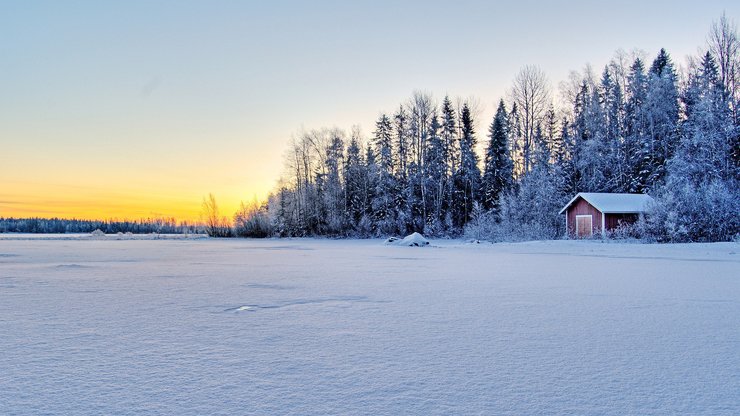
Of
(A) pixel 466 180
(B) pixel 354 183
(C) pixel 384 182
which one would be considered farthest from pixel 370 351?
(B) pixel 354 183

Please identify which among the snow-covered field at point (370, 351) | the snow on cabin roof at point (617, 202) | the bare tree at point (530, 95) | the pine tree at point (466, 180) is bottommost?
the snow-covered field at point (370, 351)

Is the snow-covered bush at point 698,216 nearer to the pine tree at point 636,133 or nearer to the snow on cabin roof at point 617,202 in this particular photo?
the snow on cabin roof at point 617,202

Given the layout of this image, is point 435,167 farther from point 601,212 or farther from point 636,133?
point 601,212

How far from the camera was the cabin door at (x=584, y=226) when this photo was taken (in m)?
30.0

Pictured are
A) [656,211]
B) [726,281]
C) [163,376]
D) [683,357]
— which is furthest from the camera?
[656,211]

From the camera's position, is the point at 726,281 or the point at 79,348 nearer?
the point at 79,348

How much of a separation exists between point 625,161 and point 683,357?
133 ft

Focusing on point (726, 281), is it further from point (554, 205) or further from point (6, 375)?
point (554, 205)

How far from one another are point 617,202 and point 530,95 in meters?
15.9

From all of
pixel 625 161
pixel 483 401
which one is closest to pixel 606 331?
pixel 483 401

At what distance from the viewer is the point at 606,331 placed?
14.9 ft

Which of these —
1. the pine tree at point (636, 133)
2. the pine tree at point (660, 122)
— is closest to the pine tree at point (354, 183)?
the pine tree at point (636, 133)

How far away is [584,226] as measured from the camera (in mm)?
30672

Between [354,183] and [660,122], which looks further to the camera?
[354,183]
